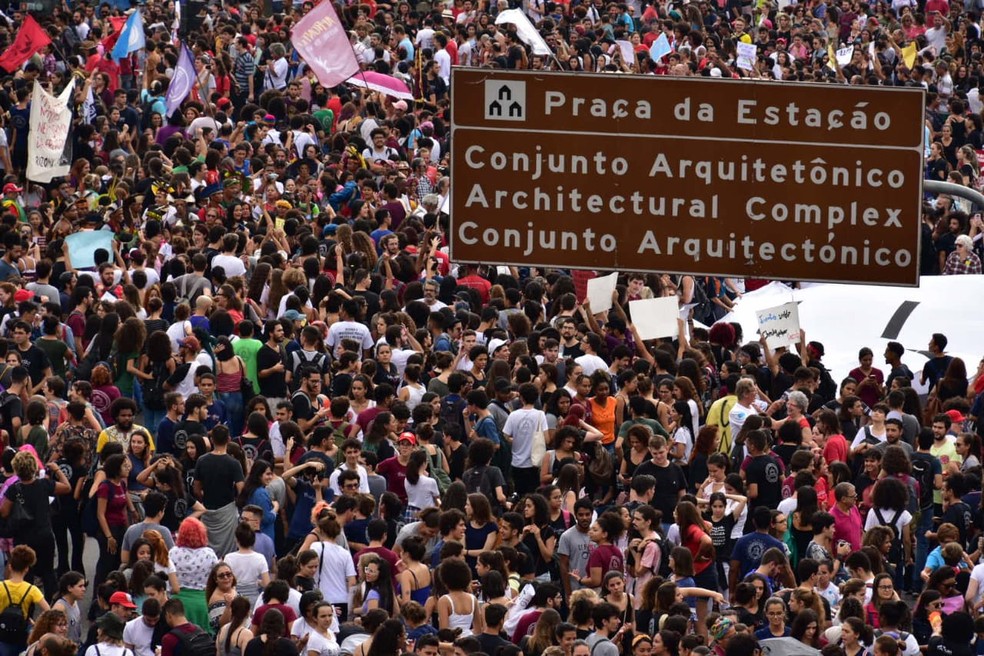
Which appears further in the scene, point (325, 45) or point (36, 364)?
point (325, 45)

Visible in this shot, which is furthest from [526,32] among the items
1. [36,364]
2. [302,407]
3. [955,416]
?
Answer: [302,407]

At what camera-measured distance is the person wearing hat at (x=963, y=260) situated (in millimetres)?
22109

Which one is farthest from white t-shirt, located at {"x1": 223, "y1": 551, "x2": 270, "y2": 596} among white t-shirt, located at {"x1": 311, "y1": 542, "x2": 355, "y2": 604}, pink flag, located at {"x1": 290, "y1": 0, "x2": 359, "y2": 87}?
pink flag, located at {"x1": 290, "y1": 0, "x2": 359, "y2": 87}

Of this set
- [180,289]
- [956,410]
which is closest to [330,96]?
[180,289]

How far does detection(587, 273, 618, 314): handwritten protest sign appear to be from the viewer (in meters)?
18.0

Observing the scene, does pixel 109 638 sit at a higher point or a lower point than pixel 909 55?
lower

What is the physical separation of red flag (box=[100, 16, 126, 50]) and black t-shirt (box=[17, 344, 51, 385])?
12813mm

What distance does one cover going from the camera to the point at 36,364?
16250mm

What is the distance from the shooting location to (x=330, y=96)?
2784 centimetres

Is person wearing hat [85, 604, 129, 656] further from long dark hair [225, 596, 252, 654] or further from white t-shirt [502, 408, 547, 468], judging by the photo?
white t-shirt [502, 408, 547, 468]

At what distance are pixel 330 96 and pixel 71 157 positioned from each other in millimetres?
5291

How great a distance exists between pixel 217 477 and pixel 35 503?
4.17 ft

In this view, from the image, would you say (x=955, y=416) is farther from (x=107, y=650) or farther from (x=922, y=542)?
(x=107, y=650)

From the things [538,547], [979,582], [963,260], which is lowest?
[979,582]
